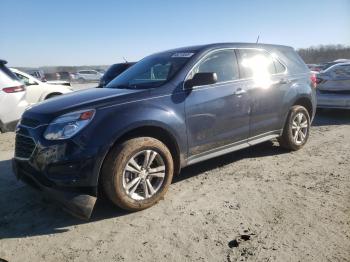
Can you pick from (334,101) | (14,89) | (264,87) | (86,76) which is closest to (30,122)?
(264,87)

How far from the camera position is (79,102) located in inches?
146

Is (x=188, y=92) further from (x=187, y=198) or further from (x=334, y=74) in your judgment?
(x=334, y=74)

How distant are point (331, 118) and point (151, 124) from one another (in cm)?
684

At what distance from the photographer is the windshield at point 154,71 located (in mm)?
4305

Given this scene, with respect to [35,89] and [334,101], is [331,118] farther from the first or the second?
[35,89]

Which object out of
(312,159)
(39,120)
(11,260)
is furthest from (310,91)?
(11,260)

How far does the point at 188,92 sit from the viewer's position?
4.14 meters

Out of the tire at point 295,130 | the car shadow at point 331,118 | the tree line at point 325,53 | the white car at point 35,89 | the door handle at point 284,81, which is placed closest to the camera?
the door handle at point 284,81

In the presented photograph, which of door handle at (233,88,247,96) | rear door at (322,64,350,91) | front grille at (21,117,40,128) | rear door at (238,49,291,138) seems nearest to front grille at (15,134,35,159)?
front grille at (21,117,40,128)

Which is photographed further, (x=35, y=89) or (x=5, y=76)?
(x=35, y=89)

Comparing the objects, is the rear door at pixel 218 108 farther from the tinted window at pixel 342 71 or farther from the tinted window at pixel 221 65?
the tinted window at pixel 342 71

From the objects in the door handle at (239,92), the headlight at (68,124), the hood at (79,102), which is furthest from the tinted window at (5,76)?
the door handle at (239,92)

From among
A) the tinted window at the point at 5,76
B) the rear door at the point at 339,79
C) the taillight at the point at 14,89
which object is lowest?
the rear door at the point at 339,79

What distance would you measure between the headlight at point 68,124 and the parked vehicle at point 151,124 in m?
0.01
